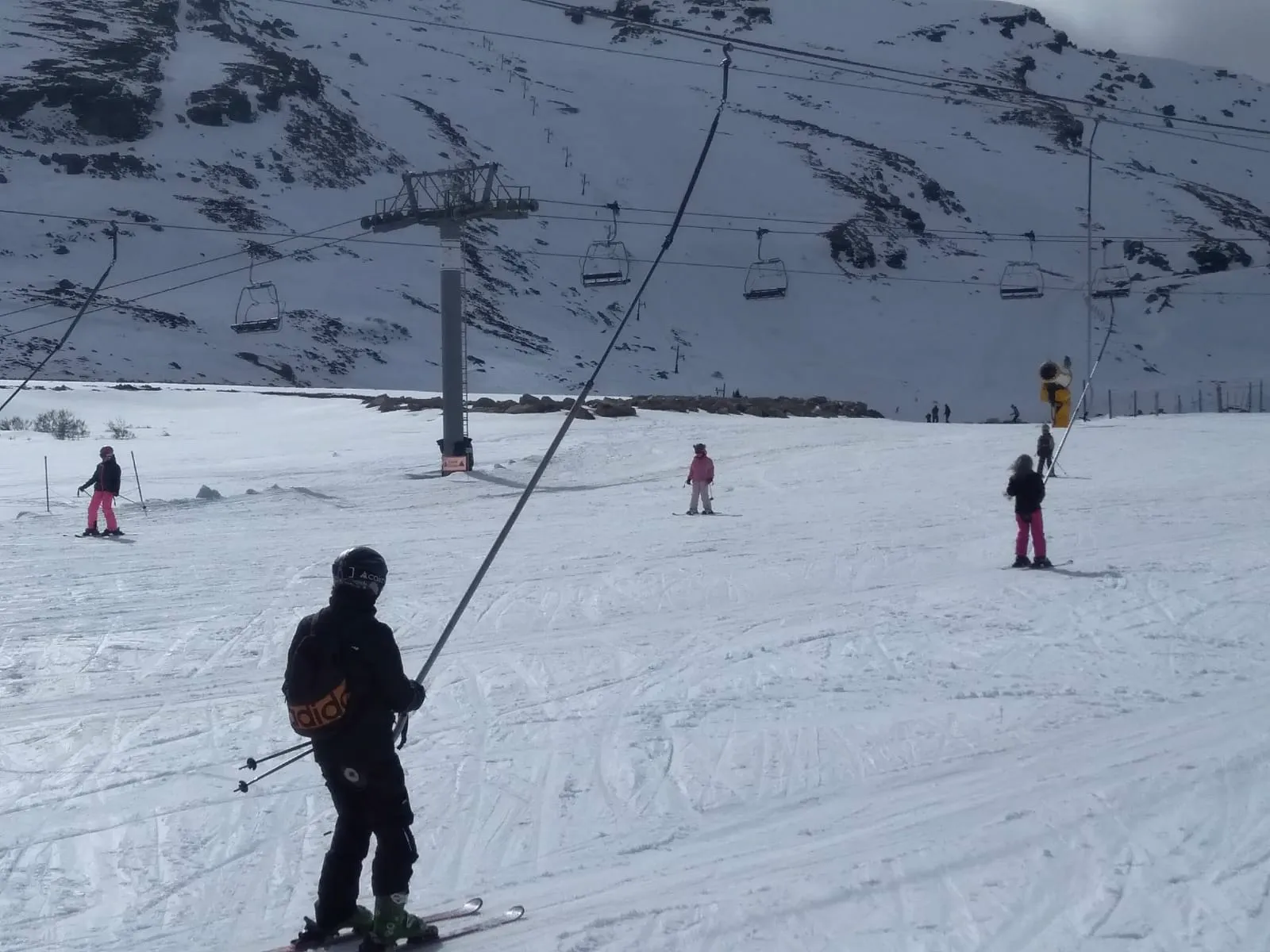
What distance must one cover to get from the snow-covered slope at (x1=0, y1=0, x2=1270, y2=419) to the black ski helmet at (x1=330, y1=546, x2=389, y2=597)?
62.1 m

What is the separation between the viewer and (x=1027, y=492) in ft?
46.9

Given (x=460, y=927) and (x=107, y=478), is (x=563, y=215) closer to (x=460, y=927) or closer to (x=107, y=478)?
(x=107, y=478)

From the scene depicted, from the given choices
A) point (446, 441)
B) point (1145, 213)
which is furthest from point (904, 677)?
point (1145, 213)

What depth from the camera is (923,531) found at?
17.5 metres

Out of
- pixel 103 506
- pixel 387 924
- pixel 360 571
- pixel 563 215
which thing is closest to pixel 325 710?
pixel 360 571

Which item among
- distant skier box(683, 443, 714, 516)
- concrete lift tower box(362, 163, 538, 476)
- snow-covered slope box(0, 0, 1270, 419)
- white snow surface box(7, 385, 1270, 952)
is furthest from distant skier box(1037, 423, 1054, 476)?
snow-covered slope box(0, 0, 1270, 419)

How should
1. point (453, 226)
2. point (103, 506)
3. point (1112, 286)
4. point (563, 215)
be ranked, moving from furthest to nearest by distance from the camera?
point (563, 215)
point (1112, 286)
point (453, 226)
point (103, 506)

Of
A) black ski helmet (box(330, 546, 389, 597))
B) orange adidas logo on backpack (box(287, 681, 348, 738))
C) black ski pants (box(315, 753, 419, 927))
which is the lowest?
black ski pants (box(315, 753, 419, 927))

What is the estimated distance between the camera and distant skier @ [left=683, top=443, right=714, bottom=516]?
20016mm

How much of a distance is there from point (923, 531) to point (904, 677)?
27.7 feet

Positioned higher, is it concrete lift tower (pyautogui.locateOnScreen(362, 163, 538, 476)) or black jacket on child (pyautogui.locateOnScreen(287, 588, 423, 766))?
concrete lift tower (pyautogui.locateOnScreen(362, 163, 538, 476))

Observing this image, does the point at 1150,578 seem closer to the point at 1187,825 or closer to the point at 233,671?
the point at 1187,825

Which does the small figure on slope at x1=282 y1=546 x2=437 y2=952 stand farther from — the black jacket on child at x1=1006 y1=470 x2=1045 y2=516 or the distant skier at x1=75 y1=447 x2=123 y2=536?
the distant skier at x1=75 y1=447 x2=123 y2=536

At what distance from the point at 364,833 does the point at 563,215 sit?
95232mm
